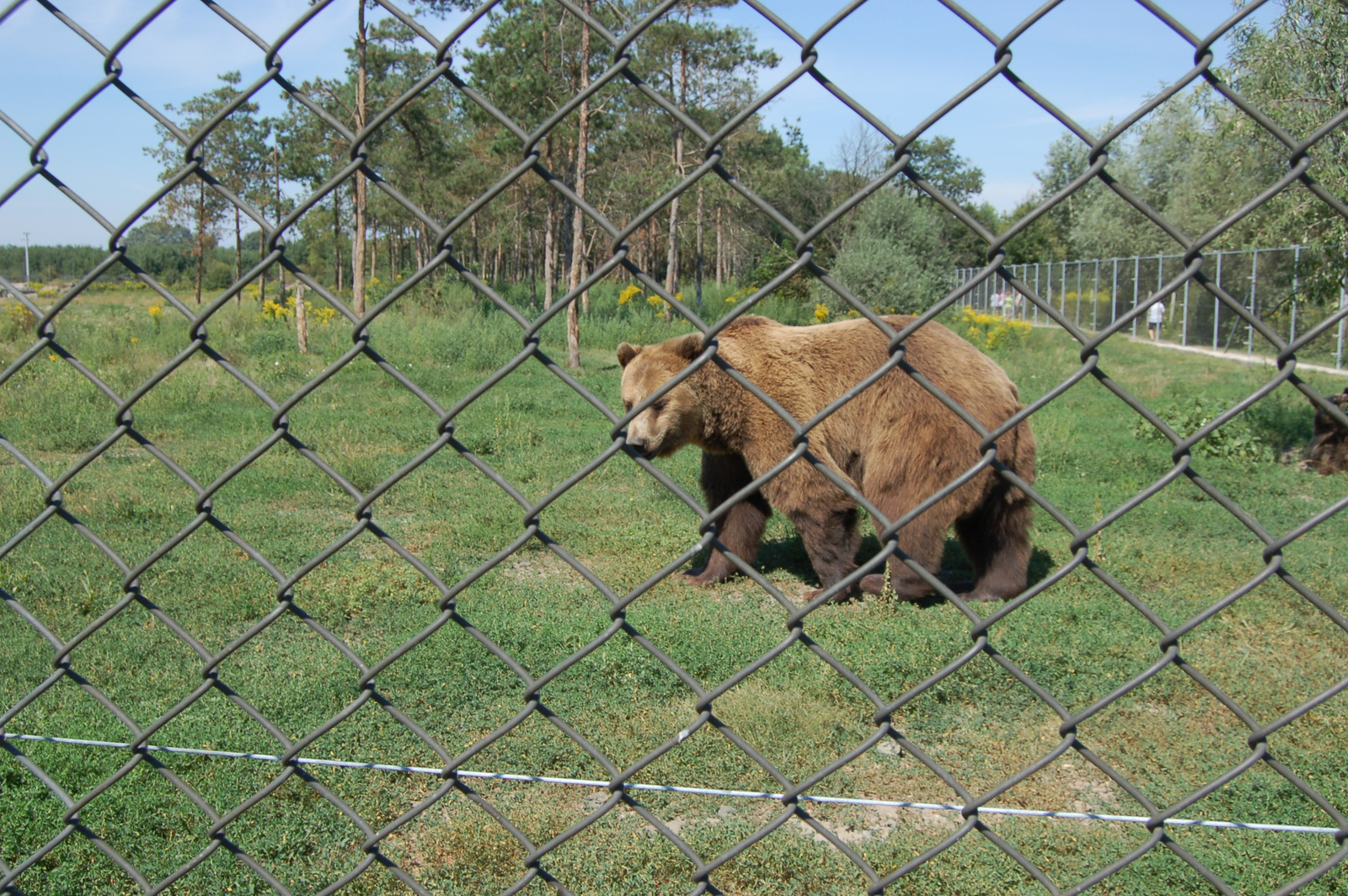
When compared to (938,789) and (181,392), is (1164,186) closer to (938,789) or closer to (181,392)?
(181,392)

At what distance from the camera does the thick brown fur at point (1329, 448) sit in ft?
27.1

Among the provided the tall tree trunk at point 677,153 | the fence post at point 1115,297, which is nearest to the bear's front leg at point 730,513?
the tall tree trunk at point 677,153

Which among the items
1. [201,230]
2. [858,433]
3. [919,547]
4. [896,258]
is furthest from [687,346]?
[896,258]

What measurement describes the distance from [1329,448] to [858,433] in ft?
18.5

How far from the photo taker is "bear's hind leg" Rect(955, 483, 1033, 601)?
5.31 meters

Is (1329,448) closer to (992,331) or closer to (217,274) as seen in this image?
(992,331)

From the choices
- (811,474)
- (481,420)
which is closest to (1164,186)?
(481,420)

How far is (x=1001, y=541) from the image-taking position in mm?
5387

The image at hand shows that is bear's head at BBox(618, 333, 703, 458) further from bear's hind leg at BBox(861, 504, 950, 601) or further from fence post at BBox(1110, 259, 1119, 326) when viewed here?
fence post at BBox(1110, 259, 1119, 326)

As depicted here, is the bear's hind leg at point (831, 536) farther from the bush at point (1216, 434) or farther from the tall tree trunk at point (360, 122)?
the tall tree trunk at point (360, 122)

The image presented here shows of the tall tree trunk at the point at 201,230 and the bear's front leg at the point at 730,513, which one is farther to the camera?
the tall tree trunk at the point at 201,230

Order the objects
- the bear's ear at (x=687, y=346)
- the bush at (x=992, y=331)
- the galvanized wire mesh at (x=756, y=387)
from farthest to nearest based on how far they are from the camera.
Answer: the bush at (x=992, y=331)
the bear's ear at (x=687, y=346)
the galvanized wire mesh at (x=756, y=387)

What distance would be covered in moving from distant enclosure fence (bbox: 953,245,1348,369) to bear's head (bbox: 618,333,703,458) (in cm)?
433

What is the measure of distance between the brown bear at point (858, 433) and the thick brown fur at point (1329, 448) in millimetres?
4670
